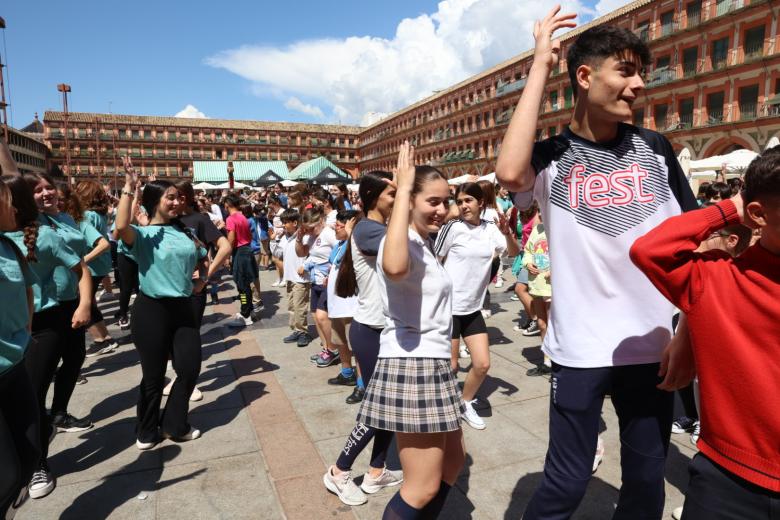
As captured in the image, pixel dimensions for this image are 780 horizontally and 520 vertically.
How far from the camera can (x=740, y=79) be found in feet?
92.6

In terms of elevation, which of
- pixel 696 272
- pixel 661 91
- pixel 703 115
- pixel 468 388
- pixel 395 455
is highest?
pixel 661 91

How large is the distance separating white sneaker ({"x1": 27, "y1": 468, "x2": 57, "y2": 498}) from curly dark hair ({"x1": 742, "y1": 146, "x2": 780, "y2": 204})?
402cm

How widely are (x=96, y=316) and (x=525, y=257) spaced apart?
5359mm

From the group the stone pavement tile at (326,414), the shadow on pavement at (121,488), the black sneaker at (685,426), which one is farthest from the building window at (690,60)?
the shadow on pavement at (121,488)

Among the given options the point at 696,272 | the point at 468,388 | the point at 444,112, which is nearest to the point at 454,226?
the point at 468,388

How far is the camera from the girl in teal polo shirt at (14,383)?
84.8 inches

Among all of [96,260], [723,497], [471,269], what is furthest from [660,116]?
[723,497]

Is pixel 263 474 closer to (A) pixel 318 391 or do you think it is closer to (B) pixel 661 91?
(A) pixel 318 391

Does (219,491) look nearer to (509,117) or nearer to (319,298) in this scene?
(319,298)

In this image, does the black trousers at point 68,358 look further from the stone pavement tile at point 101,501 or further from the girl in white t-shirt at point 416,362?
the girl in white t-shirt at point 416,362

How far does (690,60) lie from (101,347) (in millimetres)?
36577

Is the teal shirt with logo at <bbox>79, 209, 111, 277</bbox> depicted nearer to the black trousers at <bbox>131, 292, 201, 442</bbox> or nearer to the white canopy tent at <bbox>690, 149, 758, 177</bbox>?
the black trousers at <bbox>131, 292, 201, 442</bbox>

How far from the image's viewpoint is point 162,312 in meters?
3.71

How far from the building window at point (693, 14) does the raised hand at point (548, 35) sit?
3634 centimetres
